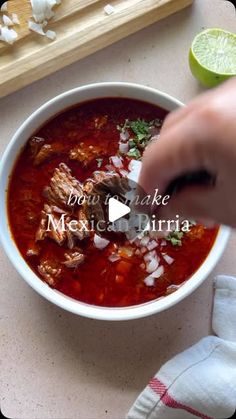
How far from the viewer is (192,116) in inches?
40.8

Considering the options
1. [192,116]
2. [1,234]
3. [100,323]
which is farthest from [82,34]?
[192,116]

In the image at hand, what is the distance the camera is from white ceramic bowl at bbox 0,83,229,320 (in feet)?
5.47

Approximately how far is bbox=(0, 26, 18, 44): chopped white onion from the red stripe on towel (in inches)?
37.8

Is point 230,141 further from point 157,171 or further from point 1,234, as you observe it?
point 1,234

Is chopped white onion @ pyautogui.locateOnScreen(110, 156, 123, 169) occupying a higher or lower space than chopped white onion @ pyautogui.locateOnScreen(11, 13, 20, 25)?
lower

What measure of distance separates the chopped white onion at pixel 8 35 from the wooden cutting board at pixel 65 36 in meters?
0.01

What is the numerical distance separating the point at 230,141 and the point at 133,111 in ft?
2.67

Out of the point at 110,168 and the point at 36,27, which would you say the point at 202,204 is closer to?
the point at 110,168

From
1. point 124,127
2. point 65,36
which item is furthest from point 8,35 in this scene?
point 124,127

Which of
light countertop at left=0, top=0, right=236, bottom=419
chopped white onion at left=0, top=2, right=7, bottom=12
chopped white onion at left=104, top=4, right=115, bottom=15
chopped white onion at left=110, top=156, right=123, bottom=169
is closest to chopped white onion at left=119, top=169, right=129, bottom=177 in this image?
chopped white onion at left=110, top=156, right=123, bottom=169

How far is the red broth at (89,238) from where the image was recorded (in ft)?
5.65

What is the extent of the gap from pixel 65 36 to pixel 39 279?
0.66 m

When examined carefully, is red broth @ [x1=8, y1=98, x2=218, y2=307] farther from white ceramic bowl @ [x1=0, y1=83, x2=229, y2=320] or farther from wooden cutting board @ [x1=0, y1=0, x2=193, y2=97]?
wooden cutting board @ [x1=0, y1=0, x2=193, y2=97]

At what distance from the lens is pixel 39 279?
1.70 metres
